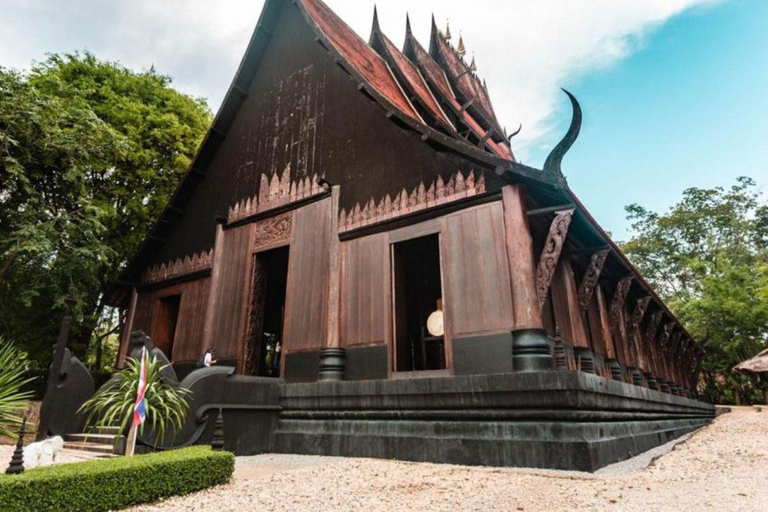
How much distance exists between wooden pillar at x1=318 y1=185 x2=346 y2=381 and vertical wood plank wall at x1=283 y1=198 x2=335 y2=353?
109mm

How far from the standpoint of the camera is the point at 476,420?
500cm

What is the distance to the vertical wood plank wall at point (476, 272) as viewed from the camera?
538cm

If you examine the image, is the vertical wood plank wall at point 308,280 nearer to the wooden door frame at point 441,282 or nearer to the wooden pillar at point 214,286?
the wooden door frame at point 441,282

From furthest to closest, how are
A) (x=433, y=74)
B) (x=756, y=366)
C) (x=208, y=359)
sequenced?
(x=756, y=366), (x=433, y=74), (x=208, y=359)

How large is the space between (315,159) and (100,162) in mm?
7093

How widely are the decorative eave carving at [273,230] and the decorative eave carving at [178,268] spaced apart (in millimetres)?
1377

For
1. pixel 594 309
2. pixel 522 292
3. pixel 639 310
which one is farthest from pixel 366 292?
pixel 639 310

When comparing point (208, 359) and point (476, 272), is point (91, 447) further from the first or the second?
point (476, 272)

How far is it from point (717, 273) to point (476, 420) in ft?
82.1

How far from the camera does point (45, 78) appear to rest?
459 inches

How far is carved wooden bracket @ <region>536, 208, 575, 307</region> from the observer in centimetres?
524

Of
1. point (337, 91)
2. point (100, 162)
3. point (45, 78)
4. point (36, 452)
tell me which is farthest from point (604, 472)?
point (45, 78)

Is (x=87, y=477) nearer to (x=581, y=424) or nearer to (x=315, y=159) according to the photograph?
(x=581, y=424)

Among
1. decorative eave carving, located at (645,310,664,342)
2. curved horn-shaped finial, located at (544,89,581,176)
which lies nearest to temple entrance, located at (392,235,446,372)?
curved horn-shaped finial, located at (544,89,581,176)
